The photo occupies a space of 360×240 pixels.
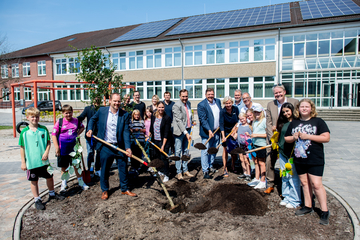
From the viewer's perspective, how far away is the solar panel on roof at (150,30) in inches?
1020

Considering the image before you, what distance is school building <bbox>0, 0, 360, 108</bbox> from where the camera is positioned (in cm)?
1998

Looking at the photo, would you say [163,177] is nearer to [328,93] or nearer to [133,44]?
[328,93]

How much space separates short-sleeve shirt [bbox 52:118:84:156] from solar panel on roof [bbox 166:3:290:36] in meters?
20.0

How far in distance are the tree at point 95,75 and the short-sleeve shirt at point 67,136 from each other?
3.89 ft

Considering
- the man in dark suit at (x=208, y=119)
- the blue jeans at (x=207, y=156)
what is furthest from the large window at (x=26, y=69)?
the blue jeans at (x=207, y=156)

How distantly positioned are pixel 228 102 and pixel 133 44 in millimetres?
21923

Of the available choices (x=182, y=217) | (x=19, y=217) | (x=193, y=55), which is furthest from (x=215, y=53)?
(x=19, y=217)

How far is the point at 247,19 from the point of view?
2298cm

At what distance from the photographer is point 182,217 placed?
3.82 m

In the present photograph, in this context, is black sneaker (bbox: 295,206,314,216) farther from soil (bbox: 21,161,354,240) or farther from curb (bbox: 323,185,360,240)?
curb (bbox: 323,185,360,240)

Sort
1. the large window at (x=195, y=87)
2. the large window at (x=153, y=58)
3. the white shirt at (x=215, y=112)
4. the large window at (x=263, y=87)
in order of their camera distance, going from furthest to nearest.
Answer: the large window at (x=153, y=58) → the large window at (x=195, y=87) → the large window at (x=263, y=87) → the white shirt at (x=215, y=112)

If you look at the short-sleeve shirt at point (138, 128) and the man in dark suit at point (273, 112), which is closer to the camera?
the man in dark suit at point (273, 112)

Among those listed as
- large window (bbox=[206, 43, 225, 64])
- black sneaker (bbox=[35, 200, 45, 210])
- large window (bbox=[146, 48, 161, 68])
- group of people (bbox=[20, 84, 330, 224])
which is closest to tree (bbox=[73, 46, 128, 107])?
group of people (bbox=[20, 84, 330, 224])

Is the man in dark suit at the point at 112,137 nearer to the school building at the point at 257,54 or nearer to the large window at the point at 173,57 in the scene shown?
the school building at the point at 257,54
